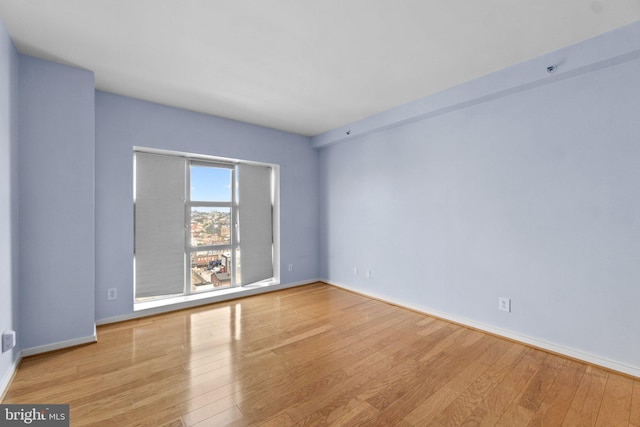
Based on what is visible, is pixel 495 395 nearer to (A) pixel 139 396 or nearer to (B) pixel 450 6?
(A) pixel 139 396

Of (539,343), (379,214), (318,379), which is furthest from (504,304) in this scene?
(318,379)

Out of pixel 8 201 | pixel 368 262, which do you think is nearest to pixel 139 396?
pixel 8 201

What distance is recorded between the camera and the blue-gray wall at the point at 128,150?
10.6ft

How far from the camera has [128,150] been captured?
3379 mm

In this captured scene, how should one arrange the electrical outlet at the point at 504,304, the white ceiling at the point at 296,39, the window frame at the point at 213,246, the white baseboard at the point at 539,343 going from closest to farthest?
the white ceiling at the point at 296,39 < the white baseboard at the point at 539,343 < the electrical outlet at the point at 504,304 < the window frame at the point at 213,246

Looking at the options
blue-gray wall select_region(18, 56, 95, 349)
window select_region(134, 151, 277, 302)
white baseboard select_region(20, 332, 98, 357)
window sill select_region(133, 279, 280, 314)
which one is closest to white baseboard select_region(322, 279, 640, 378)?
window sill select_region(133, 279, 280, 314)

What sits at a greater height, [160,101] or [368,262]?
[160,101]

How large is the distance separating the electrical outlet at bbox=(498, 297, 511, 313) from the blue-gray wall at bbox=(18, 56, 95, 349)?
4.19m

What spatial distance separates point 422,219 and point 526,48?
2.01 m

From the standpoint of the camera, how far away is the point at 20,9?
76.9 inches

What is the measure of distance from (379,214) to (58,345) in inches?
155

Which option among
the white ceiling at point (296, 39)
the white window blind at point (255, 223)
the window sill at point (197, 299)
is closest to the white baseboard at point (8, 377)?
the window sill at point (197, 299)

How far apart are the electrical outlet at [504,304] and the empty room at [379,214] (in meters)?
0.02

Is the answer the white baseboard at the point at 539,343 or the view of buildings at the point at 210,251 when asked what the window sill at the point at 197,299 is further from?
the white baseboard at the point at 539,343
